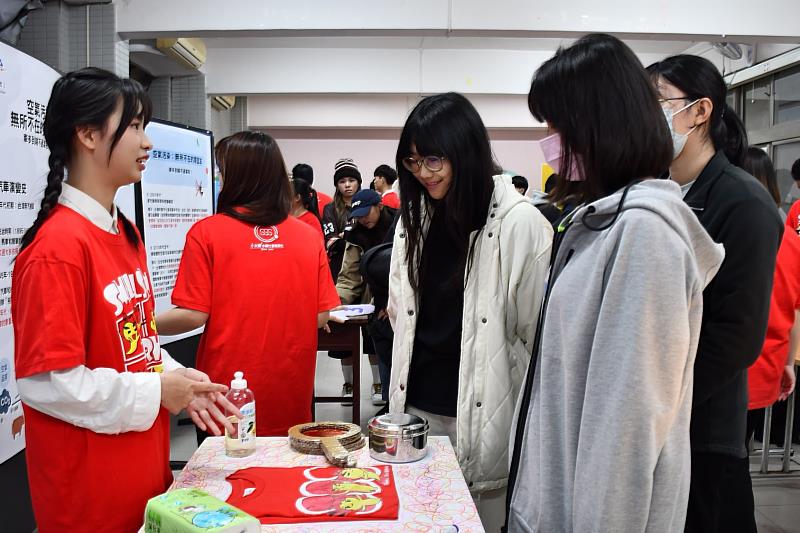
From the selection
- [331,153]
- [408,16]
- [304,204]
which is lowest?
[304,204]

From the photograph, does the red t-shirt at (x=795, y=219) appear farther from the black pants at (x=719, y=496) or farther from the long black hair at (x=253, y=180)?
the long black hair at (x=253, y=180)

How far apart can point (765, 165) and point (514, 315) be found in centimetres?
169

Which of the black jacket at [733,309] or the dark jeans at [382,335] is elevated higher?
the black jacket at [733,309]

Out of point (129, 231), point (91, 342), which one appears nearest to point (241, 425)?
point (91, 342)

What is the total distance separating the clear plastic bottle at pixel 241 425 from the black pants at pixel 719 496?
982 mm

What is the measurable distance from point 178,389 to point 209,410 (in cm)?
9

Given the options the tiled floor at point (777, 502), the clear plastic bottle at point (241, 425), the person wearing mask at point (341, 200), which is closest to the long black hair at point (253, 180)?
the clear plastic bottle at point (241, 425)

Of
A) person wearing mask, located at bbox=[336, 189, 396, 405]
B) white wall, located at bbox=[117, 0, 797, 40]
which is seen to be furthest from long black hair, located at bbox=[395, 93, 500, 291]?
white wall, located at bbox=[117, 0, 797, 40]

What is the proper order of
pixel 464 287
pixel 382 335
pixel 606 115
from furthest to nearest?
pixel 382 335
pixel 464 287
pixel 606 115

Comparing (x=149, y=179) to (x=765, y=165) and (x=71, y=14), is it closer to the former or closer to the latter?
(x=71, y=14)

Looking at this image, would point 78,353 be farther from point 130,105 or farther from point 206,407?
point 130,105

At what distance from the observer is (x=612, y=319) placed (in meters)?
0.92

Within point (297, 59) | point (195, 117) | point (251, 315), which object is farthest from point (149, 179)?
point (297, 59)

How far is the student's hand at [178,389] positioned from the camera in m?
1.20
